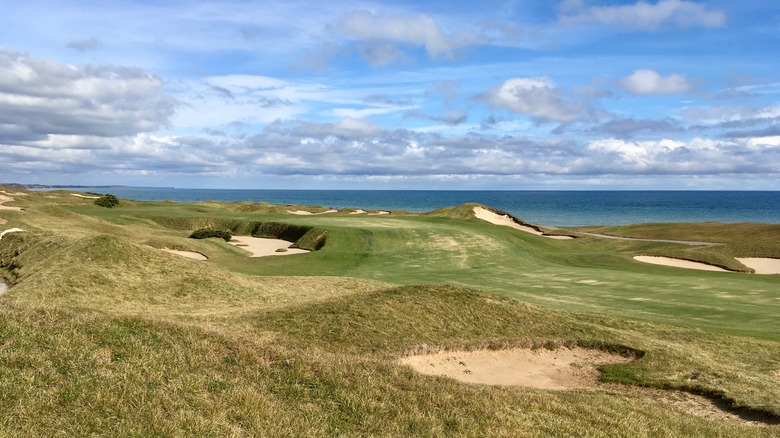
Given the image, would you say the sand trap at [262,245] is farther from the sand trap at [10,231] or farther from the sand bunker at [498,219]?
the sand bunker at [498,219]

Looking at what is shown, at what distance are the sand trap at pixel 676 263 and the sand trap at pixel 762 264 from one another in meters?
4.17

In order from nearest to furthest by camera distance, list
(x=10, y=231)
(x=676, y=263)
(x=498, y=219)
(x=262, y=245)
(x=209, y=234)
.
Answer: (x=10, y=231)
(x=676, y=263)
(x=209, y=234)
(x=262, y=245)
(x=498, y=219)

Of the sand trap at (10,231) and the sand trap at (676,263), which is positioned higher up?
the sand trap at (10,231)

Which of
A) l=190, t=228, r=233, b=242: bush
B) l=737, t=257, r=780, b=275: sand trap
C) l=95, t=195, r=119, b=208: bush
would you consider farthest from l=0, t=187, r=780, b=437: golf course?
l=95, t=195, r=119, b=208: bush

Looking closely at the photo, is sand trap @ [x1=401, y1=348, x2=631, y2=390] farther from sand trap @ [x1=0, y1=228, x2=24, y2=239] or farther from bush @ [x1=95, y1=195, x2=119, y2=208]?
bush @ [x1=95, y1=195, x2=119, y2=208]

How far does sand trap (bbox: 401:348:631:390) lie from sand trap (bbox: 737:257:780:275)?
3885 centimetres

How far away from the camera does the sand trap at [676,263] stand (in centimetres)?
4588

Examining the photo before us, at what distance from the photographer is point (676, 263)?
158 ft

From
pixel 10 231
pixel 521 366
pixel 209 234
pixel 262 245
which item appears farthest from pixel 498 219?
pixel 521 366

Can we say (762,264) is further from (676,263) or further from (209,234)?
(209,234)

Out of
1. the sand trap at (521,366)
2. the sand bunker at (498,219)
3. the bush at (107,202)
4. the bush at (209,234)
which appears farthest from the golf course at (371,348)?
the bush at (107,202)

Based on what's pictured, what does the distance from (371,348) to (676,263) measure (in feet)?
143

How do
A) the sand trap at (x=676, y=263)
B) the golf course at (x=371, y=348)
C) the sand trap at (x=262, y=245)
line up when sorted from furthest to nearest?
the sand trap at (x=262, y=245), the sand trap at (x=676, y=263), the golf course at (x=371, y=348)

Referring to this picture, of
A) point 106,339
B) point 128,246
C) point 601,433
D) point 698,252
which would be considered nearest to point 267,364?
point 106,339
